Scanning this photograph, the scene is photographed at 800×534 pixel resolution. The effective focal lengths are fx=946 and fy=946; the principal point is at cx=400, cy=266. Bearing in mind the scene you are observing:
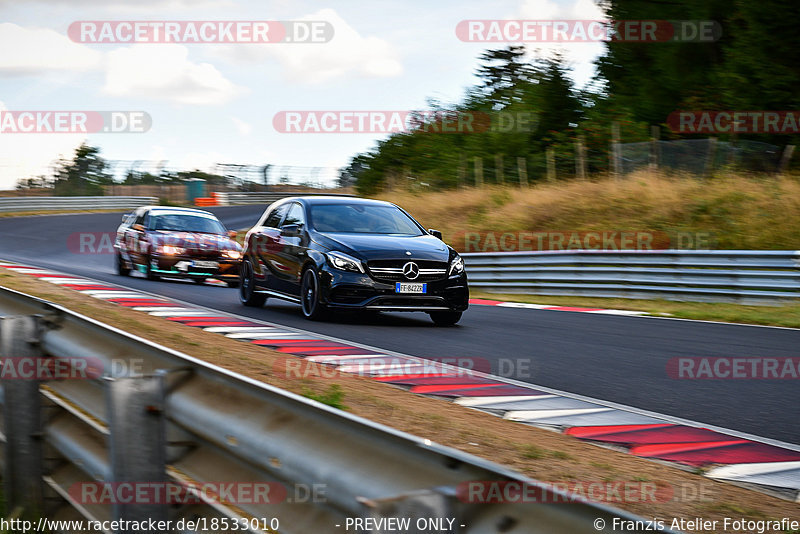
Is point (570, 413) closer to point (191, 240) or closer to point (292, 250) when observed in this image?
point (292, 250)

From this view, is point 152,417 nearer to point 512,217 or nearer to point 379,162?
point 512,217

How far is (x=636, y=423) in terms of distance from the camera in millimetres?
6121

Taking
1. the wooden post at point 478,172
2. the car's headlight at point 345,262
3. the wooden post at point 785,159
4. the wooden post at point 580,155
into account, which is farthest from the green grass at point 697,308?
the wooden post at point 478,172

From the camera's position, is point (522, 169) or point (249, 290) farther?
point (522, 169)

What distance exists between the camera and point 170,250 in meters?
18.3

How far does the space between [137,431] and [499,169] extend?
30.3m

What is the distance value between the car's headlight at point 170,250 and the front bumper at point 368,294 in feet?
24.7

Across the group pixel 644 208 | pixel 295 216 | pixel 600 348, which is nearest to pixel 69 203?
pixel 644 208

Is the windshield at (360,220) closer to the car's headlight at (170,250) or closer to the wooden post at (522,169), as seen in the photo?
the car's headlight at (170,250)

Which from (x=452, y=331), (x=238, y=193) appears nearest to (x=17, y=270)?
(x=452, y=331)

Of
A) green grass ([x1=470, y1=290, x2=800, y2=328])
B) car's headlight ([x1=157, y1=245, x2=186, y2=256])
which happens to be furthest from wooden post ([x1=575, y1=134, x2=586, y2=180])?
car's headlight ([x1=157, y1=245, x2=186, y2=256])

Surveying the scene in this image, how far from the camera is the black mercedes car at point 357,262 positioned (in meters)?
11.4

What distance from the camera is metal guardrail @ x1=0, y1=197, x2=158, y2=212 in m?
46.5

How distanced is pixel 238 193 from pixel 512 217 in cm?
3388
